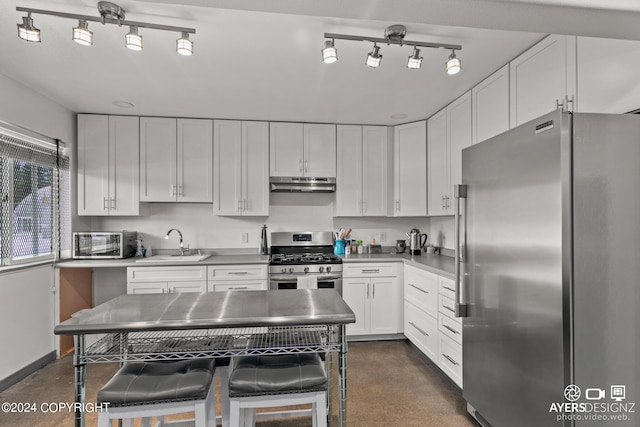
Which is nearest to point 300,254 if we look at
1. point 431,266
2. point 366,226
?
point 366,226

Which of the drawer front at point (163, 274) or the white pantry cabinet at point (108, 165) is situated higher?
the white pantry cabinet at point (108, 165)

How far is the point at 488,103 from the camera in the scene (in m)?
2.56

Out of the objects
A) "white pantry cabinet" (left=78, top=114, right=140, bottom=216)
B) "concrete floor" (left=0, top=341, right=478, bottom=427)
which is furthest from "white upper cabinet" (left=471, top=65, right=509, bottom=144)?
"white pantry cabinet" (left=78, top=114, right=140, bottom=216)

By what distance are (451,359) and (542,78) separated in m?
2.03

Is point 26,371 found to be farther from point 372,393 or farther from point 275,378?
point 372,393

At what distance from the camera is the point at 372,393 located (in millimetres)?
2566

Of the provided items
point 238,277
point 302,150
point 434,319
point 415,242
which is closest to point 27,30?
point 238,277

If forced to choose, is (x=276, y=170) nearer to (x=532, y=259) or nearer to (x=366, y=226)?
(x=366, y=226)

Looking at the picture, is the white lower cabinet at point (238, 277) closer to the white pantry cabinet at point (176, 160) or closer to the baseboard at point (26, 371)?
the white pantry cabinet at point (176, 160)

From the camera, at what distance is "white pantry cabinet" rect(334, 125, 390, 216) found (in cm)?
389

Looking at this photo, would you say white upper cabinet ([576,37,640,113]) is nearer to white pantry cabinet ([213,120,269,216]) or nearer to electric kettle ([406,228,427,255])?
electric kettle ([406,228,427,255])

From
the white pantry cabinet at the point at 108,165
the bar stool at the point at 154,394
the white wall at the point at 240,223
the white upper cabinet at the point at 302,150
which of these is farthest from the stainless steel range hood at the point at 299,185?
the bar stool at the point at 154,394

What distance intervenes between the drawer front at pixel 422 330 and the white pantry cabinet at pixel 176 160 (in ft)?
8.07

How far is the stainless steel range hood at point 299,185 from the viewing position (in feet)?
12.5
